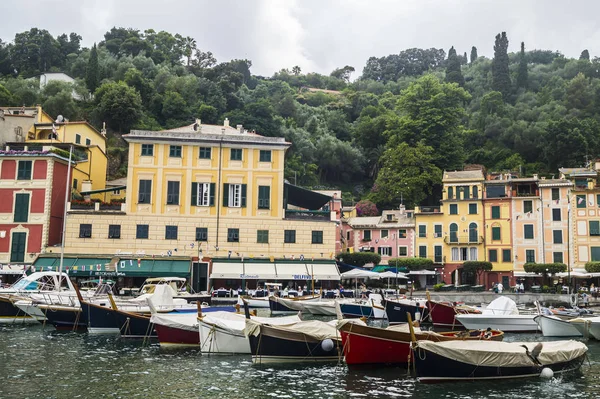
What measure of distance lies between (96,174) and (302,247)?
23359 millimetres

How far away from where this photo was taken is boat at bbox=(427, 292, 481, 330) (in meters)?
33.3

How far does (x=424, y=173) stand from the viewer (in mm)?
71312

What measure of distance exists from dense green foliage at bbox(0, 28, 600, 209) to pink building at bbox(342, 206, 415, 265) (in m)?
7.70

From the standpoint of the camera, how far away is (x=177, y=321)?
25641mm

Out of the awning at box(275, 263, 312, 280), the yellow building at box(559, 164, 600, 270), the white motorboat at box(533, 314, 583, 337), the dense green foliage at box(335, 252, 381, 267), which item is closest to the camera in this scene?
the white motorboat at box(533, 314, 583, 337)

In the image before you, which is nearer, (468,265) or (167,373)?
(167,373)

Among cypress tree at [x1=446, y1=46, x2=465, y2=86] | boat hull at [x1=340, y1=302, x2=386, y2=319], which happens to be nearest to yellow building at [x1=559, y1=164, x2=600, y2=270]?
boat hull at [x1=340, y1=302, x2=386, y2=319]

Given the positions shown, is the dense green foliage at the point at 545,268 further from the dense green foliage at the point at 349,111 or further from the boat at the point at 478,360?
the boat at the point at 478,360

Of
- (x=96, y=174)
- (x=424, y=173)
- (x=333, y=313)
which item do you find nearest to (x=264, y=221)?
(x=333, y=313)

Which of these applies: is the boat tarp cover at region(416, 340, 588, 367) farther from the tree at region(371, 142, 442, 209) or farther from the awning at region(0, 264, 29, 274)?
the tree at region(371, 142, 442, 209)

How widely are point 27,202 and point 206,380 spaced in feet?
112

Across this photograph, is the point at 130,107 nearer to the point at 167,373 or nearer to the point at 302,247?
the point at 302,247

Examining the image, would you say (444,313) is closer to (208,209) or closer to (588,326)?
(588,326)

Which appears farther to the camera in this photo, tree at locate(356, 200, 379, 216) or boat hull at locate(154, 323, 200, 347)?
tree at locate(356, 200, 379, 216)
